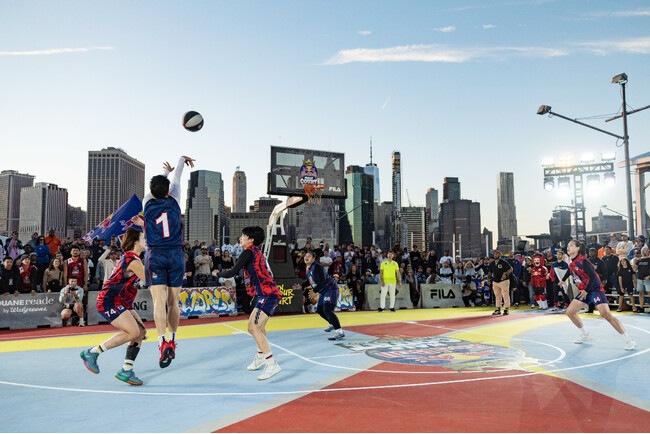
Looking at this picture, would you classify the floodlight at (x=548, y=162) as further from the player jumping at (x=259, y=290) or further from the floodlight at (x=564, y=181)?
the player jumping at (x=259, y=290)

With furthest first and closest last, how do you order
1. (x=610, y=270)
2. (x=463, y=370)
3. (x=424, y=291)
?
(x=424, y=291)
(x=610, y=270)
(x=463, y=370)

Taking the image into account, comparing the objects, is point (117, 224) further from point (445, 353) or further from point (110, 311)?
point (445, 353)

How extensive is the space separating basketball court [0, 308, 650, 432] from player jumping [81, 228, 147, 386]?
0.30 meters

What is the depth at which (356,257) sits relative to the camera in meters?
21.2

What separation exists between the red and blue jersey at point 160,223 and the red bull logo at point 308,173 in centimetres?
1741

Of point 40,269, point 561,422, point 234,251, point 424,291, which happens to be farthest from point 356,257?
point 561,422

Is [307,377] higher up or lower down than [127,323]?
lower down

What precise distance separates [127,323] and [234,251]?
14.0m

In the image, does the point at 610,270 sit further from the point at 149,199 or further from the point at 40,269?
the point at 40,269

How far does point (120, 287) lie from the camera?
6.70 metres

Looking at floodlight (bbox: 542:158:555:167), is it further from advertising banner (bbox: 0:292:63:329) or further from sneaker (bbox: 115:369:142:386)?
sneaker (bbox: 115:369:142:386)

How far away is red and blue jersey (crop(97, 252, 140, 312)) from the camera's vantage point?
6.62m

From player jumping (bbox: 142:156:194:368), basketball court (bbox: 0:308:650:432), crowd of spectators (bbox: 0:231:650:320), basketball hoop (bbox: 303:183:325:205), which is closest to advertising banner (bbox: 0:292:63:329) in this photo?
crowd of spectators (bbox: 0:231:650:320)

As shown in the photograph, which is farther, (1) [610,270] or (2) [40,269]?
(1) [610,270]
